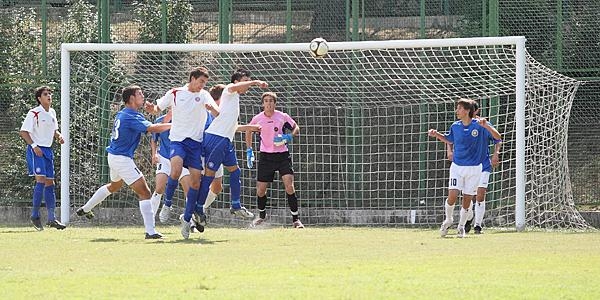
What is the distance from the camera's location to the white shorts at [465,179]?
15961 mm

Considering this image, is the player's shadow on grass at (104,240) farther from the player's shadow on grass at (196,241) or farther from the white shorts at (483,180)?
the white shorts at (483,180)

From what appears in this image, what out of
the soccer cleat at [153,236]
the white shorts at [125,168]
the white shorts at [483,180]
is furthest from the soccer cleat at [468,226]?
the white shorts at [125,168]

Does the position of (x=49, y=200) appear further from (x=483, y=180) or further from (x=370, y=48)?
(x=483, y=180)

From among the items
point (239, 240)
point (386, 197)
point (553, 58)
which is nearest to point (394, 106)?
point (386, 197)

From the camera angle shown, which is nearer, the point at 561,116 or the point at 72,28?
the point at 561,116

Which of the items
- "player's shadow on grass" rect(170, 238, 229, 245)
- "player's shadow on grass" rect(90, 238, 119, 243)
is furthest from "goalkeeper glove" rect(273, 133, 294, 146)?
"player's shadow on grass" rect(90, 238, 119, 243)

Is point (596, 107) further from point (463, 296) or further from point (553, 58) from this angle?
point (463, 296)

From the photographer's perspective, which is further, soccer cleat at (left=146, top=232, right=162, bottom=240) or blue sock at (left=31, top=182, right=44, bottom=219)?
blue sock at (left=31, top=182, right=44, bottom=219)

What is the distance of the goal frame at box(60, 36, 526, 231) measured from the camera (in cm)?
1739

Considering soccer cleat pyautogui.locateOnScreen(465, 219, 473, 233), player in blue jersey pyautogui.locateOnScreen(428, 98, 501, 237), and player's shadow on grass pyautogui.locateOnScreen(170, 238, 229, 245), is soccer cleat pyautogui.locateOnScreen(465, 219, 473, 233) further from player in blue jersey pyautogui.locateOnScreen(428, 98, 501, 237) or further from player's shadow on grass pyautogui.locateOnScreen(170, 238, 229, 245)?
player's shadow on grass pyautogui.locateOnScreen(170, 238, 229, 245)

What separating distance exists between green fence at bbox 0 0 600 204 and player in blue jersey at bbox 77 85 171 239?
744cm

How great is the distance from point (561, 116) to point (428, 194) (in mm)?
3129

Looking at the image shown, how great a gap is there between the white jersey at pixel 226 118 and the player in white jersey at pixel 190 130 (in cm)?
31

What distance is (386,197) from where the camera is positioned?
68.4ft
